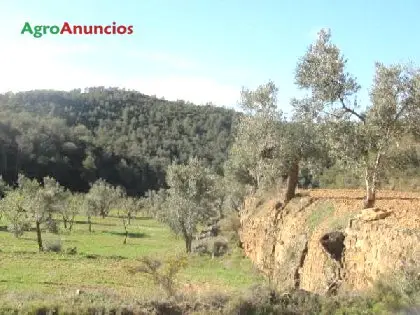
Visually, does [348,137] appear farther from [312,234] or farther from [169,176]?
[169,176]

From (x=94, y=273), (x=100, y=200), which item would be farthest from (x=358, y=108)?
(x=100, y=200)

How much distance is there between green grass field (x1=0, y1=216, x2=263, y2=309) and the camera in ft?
64.3

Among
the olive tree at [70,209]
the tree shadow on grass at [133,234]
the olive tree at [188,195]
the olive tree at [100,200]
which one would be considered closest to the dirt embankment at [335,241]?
the olive tree at [188,195]

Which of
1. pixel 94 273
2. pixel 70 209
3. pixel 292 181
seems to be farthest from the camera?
pixel 70 209

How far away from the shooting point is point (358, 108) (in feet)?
81.1

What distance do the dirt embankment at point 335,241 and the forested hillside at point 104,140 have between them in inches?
3362

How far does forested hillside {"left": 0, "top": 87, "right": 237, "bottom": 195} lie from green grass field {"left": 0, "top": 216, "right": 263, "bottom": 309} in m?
66.3

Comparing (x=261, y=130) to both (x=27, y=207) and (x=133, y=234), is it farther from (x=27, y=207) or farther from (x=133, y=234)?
(x=133, y=234)

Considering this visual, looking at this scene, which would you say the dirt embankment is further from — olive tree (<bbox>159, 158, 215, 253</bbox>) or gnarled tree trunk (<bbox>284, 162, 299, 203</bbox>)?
olive tree (<bbox>159, 158, 215, 253</bbox>)

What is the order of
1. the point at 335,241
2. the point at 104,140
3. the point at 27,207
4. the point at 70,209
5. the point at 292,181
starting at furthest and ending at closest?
the point at 104,140, the point at 70,209, the point at 27,207, the point at 292,181, the point at 335,241

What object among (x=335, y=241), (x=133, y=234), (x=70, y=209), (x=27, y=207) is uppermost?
(x=335, y=241)

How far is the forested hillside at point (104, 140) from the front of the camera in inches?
5123

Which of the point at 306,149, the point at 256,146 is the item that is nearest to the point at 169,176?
the point at 256,146

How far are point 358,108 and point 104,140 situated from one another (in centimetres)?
13788
